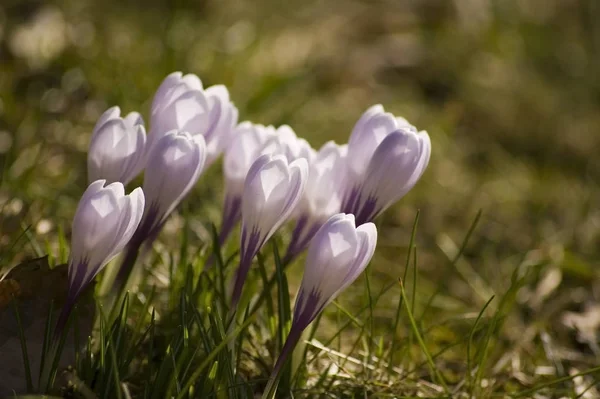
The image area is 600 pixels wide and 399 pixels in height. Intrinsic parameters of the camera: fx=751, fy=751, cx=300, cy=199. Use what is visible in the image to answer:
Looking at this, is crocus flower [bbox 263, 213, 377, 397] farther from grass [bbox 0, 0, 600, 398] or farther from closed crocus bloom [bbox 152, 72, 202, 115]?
closed crocus bloom [bbox 152, 72, 202, 115]

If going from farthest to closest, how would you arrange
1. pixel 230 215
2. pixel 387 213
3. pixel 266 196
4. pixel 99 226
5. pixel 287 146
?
pixel 387 213
pixel 230 215
pixel 287 146
pixel 266 196
pixel 99 226

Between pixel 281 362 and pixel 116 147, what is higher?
pixel 116 147

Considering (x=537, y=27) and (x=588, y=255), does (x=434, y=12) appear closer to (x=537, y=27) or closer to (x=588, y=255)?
(x=537, y=27)

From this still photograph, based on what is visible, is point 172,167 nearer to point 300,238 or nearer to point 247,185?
point 247,185

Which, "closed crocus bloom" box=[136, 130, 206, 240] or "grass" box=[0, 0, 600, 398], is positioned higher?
"closed crocus bloom" box=[136, 130, 206, 240]

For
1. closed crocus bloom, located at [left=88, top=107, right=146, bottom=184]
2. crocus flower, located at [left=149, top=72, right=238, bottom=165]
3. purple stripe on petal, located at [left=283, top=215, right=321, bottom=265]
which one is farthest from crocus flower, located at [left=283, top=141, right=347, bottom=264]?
closed crocus bloom, located at [left=88, top=107, right=146, bottom=184]

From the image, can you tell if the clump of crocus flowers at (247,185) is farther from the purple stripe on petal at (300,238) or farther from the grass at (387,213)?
the grass at (387,213)

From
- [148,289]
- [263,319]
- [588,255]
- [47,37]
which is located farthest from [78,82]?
[588,255]

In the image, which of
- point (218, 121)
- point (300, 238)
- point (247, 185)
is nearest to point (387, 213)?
point (300, 238)
